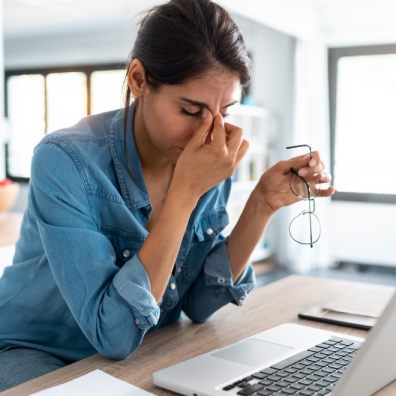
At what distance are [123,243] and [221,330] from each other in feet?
0.79

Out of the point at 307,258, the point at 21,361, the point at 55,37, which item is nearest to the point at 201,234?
the point at 21,361

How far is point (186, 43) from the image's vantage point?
102 cm

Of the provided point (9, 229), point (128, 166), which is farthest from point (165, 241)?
point (9, 229)

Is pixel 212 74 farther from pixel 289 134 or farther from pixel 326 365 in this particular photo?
pixel 289 134

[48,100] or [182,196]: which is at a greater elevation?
[48,100]

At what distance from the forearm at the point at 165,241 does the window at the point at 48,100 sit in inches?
202

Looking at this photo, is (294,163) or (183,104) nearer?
(183,104)

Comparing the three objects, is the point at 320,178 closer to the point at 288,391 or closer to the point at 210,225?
the point at 210,225

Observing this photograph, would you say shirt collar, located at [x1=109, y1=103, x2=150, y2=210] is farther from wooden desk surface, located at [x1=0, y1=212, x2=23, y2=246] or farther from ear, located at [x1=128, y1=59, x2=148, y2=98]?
wooden desk surface, located at [x1=0, y1=212, x2=23, y2=246]

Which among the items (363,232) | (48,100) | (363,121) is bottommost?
(363,232)

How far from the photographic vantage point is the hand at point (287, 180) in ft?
3.70

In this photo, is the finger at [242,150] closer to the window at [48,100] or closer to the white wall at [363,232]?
the white wall at [363,232]

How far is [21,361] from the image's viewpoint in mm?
1002

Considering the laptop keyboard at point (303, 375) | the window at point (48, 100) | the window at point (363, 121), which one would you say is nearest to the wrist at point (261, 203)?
the laptop keyboard at point (303, 375)
